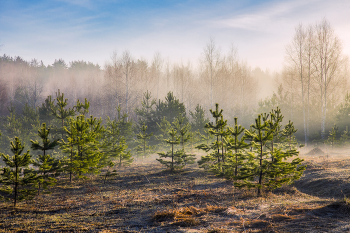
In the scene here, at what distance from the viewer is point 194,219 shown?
19.5 ft

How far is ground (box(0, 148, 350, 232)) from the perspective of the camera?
220 inches

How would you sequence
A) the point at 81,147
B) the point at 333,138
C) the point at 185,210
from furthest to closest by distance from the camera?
the point at 333,138, the point at 81,147, the point at 185,210

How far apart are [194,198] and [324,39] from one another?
32103 mm

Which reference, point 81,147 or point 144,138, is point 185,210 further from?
point 144,138

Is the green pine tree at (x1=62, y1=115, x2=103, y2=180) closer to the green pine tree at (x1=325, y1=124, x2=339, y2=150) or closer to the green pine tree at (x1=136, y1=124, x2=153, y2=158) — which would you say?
the green pine tree at (x1=136, y1=124, x2=153, y2=158)

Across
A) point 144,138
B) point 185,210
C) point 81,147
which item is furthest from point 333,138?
point 81,147

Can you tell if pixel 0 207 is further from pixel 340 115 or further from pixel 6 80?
pixel 6 80

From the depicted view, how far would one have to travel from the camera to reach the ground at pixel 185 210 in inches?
220

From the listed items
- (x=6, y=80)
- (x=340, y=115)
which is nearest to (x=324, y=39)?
(x=340, y=115)

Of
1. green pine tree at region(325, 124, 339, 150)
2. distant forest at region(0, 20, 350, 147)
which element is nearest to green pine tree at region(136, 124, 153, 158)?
distant forest at region(0, 20, 350, 147)

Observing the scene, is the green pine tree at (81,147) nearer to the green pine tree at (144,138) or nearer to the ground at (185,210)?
the ground at (185,210)

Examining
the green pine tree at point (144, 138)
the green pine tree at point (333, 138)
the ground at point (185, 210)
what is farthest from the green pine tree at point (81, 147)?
the green pine tree at point (333, 138)

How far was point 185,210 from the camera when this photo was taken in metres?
6.73

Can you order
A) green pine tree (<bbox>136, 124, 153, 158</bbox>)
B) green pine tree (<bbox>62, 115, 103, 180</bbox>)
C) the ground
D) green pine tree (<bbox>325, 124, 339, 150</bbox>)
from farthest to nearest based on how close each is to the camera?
green pine tree (<bbox>325, 124, 339, 150</bbox>), green pine tree (<bbox>136, 124, 153, 158</bbox>), green pine tree (<bbox>62, 115, 103, 180</bbox>), the ground
